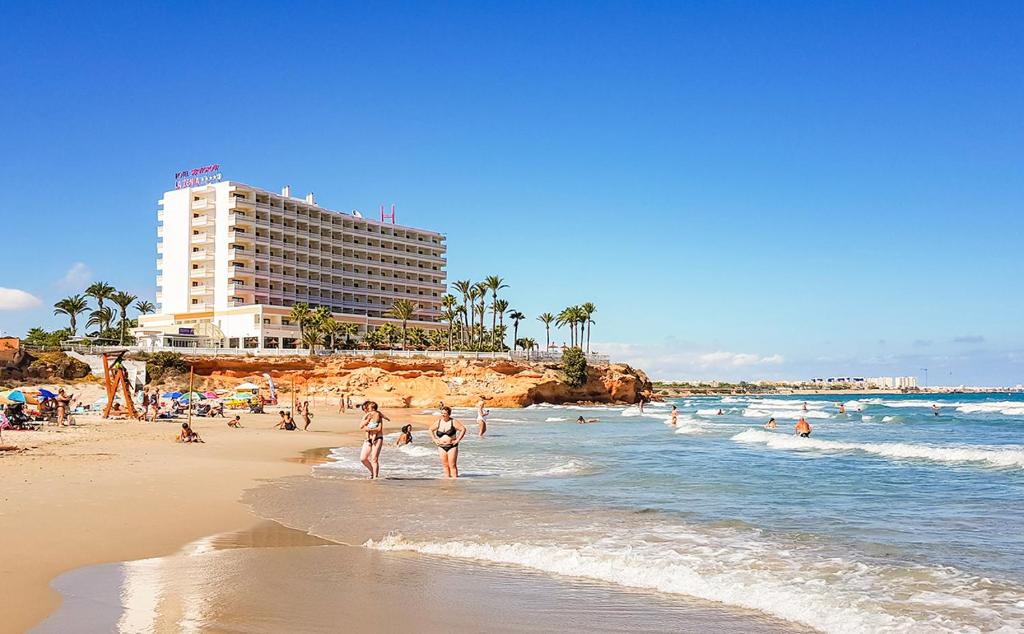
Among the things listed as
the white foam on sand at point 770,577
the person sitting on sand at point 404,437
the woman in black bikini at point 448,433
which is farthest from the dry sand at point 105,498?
the woman in black bikini at point 448,433

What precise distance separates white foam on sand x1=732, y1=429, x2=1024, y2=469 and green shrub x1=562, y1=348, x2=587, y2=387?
4230 cm

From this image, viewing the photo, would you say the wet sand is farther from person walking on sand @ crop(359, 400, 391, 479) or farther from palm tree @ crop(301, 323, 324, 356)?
palm tree @ crop(301, 323, 324, 356)

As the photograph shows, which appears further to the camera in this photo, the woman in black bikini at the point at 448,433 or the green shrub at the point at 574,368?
the green shrub at the point at 574,368

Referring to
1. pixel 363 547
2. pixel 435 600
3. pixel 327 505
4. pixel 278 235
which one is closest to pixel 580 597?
pixel 435 600

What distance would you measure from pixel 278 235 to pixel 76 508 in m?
88.1

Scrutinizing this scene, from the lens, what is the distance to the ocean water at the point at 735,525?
764 centimetres

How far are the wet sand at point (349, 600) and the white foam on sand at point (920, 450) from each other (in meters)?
18.6

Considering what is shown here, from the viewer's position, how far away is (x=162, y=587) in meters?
7.23

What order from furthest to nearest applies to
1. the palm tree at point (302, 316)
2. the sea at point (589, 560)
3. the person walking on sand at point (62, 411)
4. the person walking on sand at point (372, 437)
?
the palm tree at point (302, 316) → the person walking on sand at point (62, 411) → the person walking on sand at point (372, 437) → the sea at point (589, 560)

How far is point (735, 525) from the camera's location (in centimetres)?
1175

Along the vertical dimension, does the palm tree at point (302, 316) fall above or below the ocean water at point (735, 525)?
above

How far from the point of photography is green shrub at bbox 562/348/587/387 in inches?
2987

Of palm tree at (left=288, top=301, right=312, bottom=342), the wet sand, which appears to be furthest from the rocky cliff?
the wet sand

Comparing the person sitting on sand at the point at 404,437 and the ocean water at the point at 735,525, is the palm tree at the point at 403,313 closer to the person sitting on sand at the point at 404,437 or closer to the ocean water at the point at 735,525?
the person sitting on sand at the point at 404,437
